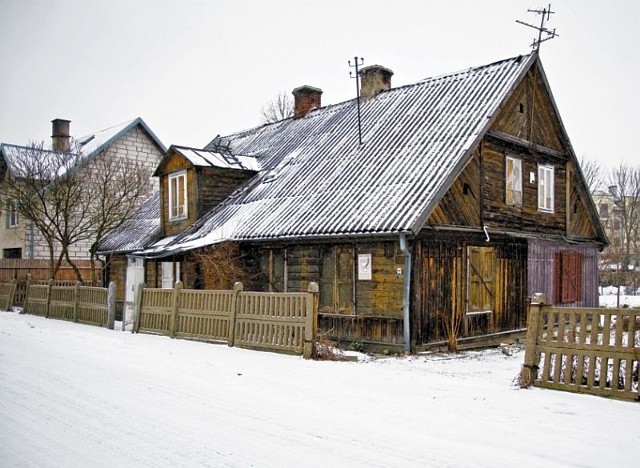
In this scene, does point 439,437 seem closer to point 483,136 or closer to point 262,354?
point 262,354

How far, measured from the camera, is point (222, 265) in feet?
55.9

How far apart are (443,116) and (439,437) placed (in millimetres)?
12182

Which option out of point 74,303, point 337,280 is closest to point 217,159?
point 74,303

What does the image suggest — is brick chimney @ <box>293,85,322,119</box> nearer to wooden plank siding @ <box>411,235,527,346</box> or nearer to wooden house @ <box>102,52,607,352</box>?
wooden house @ <box>102,52,607,352</box>

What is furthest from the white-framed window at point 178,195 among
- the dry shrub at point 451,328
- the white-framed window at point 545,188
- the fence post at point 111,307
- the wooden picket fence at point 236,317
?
the white-framed window at point 545,188

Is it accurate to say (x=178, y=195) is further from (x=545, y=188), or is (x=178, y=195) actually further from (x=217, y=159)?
(x=545, y=188)

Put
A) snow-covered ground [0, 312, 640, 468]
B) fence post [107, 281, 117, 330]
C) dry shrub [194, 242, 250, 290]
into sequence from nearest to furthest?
snow-covered ground [0, 312, 640, 468] < dry shrub [194, 242, 250, 290] < fence post [107, 281, 117, 330]

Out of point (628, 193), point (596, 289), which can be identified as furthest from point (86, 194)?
point (628, 193)

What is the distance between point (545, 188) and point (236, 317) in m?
11.1

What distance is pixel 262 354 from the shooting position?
40.5ft

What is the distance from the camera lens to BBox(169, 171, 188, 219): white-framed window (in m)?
21.4

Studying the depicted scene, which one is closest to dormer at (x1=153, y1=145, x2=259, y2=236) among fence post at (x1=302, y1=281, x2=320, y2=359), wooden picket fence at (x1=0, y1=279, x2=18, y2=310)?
wooden picket fence at (x1=0, y1=279, x2=18, y2=310)

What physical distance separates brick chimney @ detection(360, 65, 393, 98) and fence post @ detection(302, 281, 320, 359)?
39.8ft

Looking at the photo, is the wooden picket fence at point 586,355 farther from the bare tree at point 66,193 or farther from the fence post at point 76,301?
the bare tree at point 66,193
